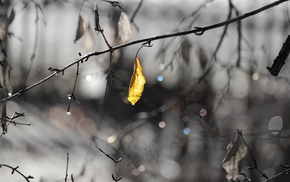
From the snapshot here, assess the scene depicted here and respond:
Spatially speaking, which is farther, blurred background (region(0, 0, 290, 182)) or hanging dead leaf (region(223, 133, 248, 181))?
blurred background (region(0, 0, 290, 182))

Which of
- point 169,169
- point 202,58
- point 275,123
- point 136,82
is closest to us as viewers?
point 136,82

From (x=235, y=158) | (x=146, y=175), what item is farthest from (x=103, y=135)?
(x=235, y=158)

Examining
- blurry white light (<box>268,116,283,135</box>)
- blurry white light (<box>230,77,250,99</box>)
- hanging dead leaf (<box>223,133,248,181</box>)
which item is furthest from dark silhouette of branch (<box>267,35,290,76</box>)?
blurry white light (<box>230,77,250,99</box>)

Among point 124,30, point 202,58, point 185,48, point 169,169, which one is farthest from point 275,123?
point 124,30

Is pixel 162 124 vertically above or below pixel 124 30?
above

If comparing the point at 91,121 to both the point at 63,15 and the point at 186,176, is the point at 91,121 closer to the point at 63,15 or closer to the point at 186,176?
the point at 63,15

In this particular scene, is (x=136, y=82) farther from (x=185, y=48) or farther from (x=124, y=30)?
(x=185, y=48)

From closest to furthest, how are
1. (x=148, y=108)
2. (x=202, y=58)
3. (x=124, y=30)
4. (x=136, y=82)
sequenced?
(x=136, y=82) → (x=124, y=30) → (x=202, y=58) → (x=148, y=108)

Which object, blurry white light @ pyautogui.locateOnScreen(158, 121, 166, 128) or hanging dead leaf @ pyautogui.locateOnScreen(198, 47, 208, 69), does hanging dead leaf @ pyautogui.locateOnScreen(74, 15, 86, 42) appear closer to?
hanging dead leaf @ pyautogui.locateOnScreen(198, 47, 208, 69)

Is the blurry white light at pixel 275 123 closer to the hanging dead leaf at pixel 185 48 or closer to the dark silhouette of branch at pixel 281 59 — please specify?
the hanging dead leaf at pixel 185 48
